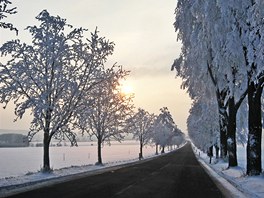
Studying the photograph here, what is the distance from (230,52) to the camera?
18.4m

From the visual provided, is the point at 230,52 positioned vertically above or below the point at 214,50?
below

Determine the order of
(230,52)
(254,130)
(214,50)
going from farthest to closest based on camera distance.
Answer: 1. (214,50)
2. (254,130)
3. (230,52)

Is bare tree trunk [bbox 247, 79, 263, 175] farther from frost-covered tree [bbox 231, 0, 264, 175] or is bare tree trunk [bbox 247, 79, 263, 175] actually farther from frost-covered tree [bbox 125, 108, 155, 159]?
frost-covered tree [bbox 125, 108, 155, 159]

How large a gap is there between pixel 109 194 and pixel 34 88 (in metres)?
14.8

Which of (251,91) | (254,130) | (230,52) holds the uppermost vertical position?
(230,52)

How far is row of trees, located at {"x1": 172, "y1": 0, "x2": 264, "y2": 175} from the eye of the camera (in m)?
16.6

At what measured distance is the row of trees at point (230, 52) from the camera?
653 inches

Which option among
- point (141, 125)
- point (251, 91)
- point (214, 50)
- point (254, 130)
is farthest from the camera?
point (141, 125)

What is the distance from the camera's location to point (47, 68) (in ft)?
88.4

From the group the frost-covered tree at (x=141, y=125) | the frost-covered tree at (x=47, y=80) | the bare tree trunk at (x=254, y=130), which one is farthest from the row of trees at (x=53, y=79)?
the frost-covered tree at (x=141, y=125)

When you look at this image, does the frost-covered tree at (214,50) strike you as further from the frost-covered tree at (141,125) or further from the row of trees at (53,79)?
the frost-covered tree at (141,125)

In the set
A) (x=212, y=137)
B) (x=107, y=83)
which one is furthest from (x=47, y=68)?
(x=212, y=137)

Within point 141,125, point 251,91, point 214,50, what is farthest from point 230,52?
point 141,125

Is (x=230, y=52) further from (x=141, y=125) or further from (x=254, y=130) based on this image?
(x=141, y=125)
